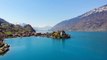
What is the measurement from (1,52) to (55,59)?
3372 cm

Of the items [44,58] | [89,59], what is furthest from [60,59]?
[89,59]

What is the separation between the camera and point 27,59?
281 ft

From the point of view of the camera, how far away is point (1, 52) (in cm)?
10031

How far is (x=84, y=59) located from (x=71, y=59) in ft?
19.3

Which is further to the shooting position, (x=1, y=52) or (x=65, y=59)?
(x=1, y=52)

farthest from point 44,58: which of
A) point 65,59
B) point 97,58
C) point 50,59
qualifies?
point 97,58

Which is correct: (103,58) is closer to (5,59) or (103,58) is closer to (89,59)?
(89,59)

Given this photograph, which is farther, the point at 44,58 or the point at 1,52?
the point at 1,52

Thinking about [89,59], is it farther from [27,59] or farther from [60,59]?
[27,59]

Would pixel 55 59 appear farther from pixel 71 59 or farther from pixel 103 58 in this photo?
pixel 103 58

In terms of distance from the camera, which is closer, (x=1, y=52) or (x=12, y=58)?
(x=12, y=58)

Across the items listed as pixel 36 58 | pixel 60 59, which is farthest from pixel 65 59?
pixel 36 58

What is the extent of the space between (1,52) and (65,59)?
124 ft

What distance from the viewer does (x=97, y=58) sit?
277ft
